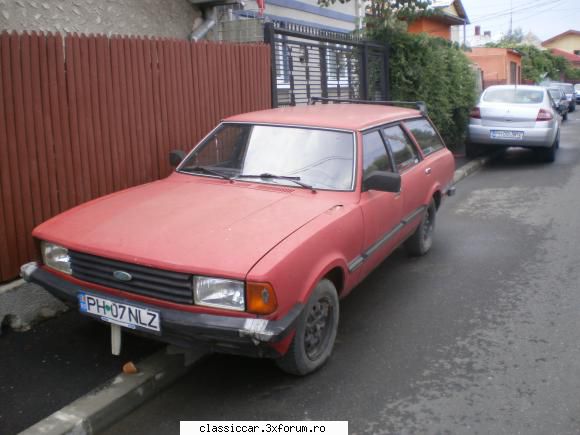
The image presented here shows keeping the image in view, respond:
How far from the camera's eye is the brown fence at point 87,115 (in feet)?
15.3

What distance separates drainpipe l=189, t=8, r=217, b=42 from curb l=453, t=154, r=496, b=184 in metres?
4.95

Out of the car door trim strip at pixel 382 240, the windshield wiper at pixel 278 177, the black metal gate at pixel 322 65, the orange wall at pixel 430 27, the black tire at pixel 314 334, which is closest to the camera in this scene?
the black tire at pixel 314 334

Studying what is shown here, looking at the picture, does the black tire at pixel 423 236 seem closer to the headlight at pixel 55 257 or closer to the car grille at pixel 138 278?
the car grille at pixel 138 278

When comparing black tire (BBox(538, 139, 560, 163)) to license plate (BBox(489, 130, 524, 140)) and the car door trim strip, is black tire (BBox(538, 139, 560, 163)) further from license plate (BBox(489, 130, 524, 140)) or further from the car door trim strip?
the car door trim strip

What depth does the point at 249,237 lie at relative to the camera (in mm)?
3576

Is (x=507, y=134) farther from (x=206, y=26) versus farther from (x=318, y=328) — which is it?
(x=318, y=328)

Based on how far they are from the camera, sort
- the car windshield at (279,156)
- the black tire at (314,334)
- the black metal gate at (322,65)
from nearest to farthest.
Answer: the black tire at (314,334)
the car windshield at (279,156)
the black metal gate at (322,65)

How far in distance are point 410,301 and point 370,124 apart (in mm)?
1545

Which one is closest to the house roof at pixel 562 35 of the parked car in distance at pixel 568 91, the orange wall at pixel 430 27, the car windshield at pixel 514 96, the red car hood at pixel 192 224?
the parked car in distance at pixel 568 91

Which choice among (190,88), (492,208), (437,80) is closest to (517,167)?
(437,80)

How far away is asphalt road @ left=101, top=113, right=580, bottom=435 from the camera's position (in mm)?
3480

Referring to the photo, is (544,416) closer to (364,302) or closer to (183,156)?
(364,302)

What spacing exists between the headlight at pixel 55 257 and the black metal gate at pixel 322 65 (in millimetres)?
4855

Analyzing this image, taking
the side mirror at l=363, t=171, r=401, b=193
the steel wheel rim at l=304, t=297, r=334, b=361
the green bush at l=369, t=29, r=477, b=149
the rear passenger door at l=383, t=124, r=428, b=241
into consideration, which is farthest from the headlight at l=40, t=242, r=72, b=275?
the green bush at l=369, t=29, r=477, b=149
